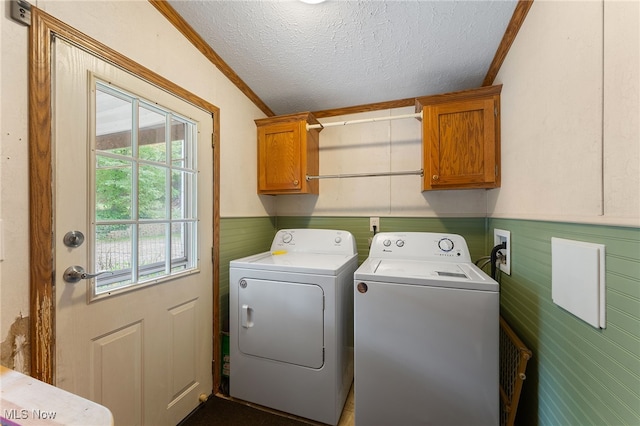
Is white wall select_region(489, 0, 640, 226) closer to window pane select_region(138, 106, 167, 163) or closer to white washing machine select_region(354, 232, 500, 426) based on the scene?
white washing machine select_region(354, 232, 500, 426)

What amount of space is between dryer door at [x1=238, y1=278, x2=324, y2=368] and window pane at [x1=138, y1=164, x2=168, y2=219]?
0.66 meters

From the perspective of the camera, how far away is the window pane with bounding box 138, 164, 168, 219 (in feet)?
4.15

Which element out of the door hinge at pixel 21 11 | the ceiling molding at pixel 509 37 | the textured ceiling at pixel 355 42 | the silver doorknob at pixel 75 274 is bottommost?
the silver doorknob at pixel 75 274

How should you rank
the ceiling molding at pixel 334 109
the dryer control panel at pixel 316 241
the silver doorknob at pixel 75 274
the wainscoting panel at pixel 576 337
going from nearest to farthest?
the wainscoting panel at pixel 576 337
the silver doorknob at pixel 75 274
the ceiling molding at pixel 334 109
the dryer control panel at pixel 316 241

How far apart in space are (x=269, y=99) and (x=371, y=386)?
7.29 feet

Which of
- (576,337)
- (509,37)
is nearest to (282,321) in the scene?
(576,337)

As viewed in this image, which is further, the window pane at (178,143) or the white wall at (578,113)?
the window pane at (178,143)

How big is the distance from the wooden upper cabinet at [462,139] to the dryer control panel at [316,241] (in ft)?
2.36

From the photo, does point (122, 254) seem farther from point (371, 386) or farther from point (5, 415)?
point (371, 386)

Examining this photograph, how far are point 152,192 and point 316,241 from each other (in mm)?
1183

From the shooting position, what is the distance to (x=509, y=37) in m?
1.34

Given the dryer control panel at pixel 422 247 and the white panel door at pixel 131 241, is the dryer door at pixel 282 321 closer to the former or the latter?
the white panel door at pixel 131 241

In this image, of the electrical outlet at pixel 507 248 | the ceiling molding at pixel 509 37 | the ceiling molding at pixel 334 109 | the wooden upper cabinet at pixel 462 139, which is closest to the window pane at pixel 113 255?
the ceiling molding at pixel 334 109

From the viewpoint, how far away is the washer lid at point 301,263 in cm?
145
